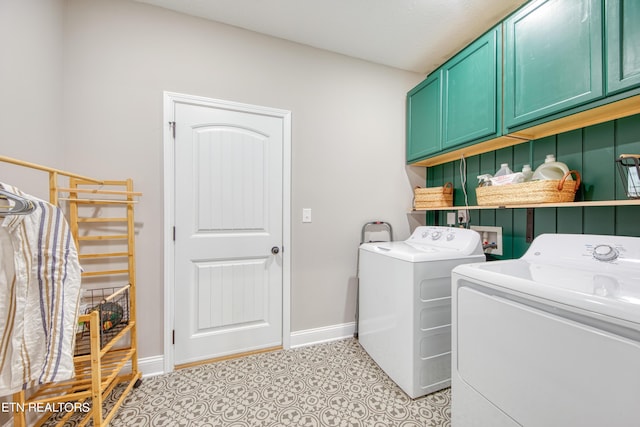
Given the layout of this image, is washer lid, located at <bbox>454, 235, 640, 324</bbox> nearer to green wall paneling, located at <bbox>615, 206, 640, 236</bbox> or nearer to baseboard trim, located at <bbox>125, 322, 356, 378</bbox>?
green wall paneling, located at <bbox>615, 206, 640, 236</bbox>

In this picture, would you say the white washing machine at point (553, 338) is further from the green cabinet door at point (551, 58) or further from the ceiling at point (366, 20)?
the ceiling at point (366, 20)

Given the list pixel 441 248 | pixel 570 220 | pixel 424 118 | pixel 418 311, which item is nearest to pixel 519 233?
pixel 570 220

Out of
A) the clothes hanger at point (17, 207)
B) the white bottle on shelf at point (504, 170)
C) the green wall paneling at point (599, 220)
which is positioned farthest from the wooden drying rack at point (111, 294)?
the green wall paneling at point (599, 220)

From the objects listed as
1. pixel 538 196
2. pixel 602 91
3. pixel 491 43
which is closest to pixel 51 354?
pixel 538 196

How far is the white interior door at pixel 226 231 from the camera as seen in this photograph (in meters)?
1.79

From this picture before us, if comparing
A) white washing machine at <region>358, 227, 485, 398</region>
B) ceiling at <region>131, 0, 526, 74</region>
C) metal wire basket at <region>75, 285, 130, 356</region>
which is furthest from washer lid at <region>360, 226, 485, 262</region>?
metal wire basket at <region>75, 285, 130, 356</region>

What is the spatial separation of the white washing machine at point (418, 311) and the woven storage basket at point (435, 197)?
433 millimetres

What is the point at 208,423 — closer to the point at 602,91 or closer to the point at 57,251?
the point at 57,251

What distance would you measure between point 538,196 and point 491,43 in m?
1.05

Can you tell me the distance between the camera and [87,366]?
4.86 feet

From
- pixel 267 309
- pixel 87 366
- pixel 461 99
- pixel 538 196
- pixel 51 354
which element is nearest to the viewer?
pixel 51 354

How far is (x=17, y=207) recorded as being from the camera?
852 mm

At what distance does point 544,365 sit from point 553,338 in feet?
0.35

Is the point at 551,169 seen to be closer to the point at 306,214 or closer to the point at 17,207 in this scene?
the point at 306,214
